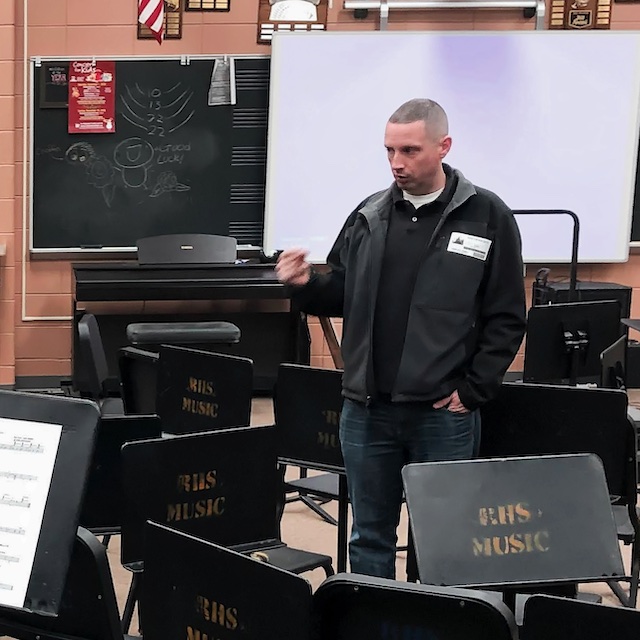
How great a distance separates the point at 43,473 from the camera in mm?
1592

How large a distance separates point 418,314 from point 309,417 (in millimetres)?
595

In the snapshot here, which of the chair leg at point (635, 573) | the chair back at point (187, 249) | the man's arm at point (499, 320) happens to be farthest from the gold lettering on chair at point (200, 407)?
the chair back at point (187, 249)

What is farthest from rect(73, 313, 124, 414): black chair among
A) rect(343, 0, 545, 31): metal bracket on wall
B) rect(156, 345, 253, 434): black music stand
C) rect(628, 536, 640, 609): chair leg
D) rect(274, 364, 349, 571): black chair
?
rect(343, 0, 545, 31): metal bracket on wall

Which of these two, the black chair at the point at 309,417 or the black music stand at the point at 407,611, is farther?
the black chair at the point at 309,417

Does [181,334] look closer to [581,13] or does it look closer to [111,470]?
[111,470]

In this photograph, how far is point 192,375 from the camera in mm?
3197

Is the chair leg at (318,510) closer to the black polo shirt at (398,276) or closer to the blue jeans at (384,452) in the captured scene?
the blue jeans at (384,452)

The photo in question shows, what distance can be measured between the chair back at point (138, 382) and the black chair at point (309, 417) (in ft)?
2.39

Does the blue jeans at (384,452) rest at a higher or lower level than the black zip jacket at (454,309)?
lower

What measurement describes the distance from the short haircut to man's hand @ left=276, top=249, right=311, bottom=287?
1.34 ft

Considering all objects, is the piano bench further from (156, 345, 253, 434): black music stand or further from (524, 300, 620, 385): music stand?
(524, 300, 620, 385): music stand

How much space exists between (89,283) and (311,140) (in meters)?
1.51

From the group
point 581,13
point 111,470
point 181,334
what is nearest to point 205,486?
point 111,470

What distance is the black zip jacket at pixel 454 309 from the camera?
255 cm
